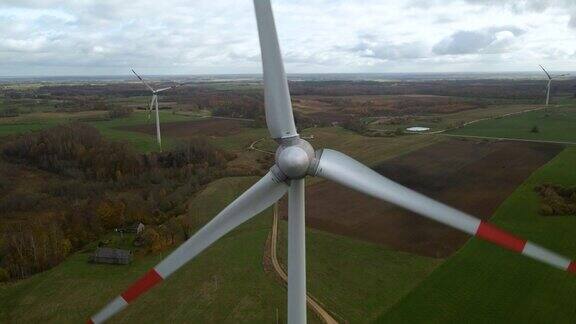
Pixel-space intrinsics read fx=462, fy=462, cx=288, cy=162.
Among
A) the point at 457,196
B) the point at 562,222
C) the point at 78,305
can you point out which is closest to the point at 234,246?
the point at 78,305

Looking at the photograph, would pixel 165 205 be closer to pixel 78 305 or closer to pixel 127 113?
pixel 78 305

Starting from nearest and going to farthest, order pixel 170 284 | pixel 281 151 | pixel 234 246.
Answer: pixel 281 151 < pixel 170 284 < pixel 234 246

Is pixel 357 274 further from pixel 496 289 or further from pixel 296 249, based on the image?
pixel 296 249

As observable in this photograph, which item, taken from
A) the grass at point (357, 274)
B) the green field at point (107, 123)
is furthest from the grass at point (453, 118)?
the grass at point (357, 274)

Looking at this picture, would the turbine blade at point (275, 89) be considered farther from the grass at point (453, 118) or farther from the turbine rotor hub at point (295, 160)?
the grass at point (453, 118)

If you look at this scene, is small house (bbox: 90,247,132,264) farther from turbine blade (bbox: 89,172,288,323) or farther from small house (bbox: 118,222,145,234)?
turbine blade (bbox: 89,172,288,323)

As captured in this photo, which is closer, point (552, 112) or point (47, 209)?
point (47, 209)

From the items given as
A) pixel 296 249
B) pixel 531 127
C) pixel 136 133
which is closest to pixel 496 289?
pixel 296 249
